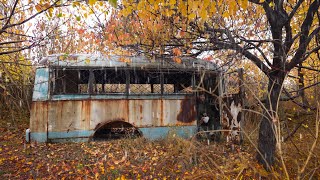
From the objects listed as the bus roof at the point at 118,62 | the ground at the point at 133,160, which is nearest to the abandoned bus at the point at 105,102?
the bus roof at the point at 118,62

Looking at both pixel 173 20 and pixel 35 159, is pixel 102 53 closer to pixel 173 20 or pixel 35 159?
pixel 173 20

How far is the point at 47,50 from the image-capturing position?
11516 millimetres

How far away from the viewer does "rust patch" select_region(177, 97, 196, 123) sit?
21.6ft

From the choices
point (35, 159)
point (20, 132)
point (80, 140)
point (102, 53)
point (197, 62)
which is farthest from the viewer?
point (20, 132)

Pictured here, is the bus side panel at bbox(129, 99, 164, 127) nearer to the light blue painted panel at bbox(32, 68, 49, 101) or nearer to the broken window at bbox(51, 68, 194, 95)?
the broken window at bbox(51, 68, 194, 95)

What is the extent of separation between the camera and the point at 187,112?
21.7ft

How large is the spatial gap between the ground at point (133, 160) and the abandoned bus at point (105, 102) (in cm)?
38

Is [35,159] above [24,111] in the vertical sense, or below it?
below

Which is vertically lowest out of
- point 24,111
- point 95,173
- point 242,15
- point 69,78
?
point 95,173

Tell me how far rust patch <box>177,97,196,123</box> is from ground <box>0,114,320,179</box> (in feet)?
2.26

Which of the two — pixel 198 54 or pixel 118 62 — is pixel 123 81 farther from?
pixel 198 54

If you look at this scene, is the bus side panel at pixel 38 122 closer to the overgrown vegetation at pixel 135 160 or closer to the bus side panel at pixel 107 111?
the overgrown vegetation at pixel 135 160

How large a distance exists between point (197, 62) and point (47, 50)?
8381 mm

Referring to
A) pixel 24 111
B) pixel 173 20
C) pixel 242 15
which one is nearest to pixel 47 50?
pixel 24 111
